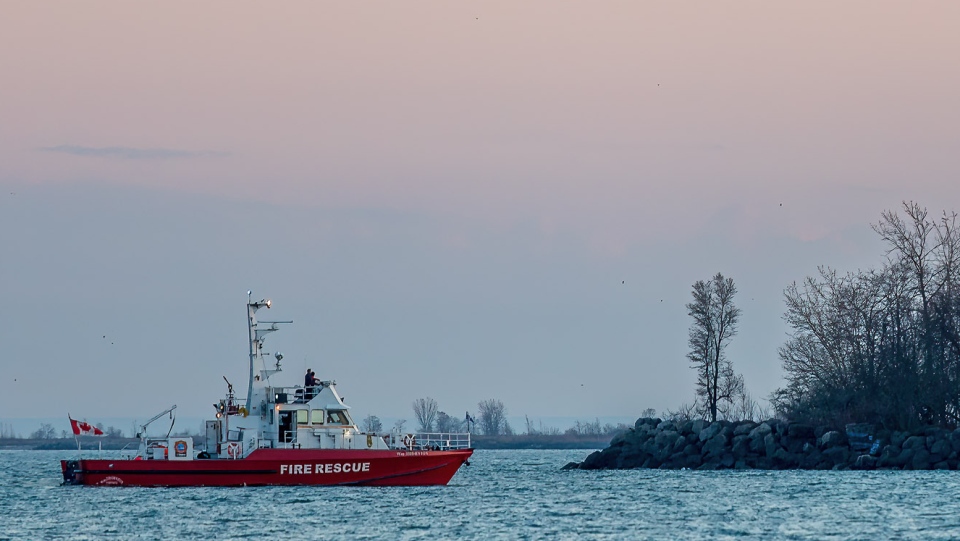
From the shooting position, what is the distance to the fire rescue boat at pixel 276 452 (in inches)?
1956

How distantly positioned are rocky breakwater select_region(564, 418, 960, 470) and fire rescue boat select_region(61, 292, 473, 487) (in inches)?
894

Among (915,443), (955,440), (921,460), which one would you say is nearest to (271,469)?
(921,460)

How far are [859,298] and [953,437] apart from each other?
1160cm

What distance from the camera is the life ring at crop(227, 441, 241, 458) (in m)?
50.2

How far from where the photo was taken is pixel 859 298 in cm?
7506

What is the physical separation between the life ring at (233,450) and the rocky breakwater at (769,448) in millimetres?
28098

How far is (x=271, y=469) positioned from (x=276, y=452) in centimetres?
61

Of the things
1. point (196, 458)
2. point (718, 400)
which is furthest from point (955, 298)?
point (196, 458)

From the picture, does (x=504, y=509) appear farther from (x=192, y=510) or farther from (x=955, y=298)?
(x=955, y=298)

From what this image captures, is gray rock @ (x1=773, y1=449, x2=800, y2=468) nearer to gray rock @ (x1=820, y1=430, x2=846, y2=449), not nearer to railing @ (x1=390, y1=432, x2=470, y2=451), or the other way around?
gray rock @ (x1=820, y1=430, x2=846, y2=449)

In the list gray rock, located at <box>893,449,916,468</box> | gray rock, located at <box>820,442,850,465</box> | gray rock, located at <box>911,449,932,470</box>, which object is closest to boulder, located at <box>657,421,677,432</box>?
gray rock, located at <box>820,442,850,465</box>

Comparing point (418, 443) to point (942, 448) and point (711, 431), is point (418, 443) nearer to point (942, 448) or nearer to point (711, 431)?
point (711, 431)

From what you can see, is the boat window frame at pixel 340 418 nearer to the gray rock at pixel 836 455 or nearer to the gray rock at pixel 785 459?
the gray rock at pixel 785 459

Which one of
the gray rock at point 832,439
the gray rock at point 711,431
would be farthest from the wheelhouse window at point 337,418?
the gray rock at point 832,439
